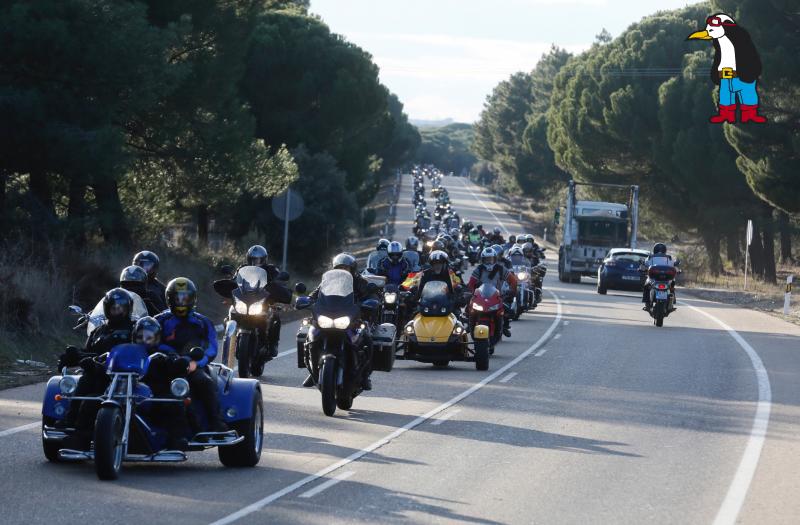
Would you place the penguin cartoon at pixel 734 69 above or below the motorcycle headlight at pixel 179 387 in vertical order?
above

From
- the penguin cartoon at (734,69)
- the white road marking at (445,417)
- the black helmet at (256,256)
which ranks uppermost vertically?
the penguin cartoon at (734,69)

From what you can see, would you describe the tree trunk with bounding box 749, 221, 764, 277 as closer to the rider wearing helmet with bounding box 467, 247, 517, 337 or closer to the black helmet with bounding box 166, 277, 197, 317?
the rider wearing helmet with bounding box 467, 247, 517, 337

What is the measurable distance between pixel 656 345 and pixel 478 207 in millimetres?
115398

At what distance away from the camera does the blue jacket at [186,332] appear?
11.4 metres

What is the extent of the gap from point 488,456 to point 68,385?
381 centimetres

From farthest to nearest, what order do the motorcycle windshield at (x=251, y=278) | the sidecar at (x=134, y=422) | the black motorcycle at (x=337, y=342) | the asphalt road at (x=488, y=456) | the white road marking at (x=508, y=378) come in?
the white road marking at (x=508, y=378) < the motorcycle windshield at (x=251, y=278) < the black motorcycle at (x=337, y=342) < the sidecar at (x=134, y=422) < the asphalt road at (x=488, y=456)

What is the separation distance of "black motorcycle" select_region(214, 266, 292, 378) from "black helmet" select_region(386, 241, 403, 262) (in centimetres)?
473

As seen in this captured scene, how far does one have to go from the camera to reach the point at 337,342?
47.6 feet

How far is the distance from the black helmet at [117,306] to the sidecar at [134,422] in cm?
62

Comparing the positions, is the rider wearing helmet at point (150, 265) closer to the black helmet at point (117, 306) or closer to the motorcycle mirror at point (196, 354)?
the black helmet at point (117, 306)

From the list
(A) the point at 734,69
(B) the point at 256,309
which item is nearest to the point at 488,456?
(B) the point at 256,309

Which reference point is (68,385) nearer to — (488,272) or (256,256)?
(256,256)

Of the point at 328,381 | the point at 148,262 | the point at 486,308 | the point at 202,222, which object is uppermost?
the point at 202,222

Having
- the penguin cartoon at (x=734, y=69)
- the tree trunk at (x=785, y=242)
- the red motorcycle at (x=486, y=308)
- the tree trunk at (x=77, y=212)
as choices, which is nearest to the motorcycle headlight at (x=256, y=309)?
the red motorcycle at (x=486, y=308)
